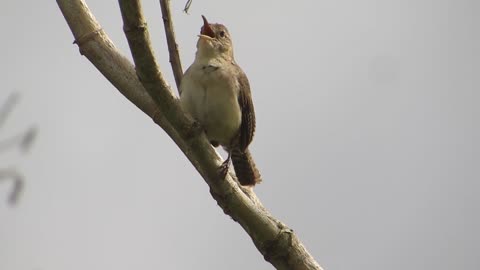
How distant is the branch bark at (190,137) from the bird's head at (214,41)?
1345 millimetres

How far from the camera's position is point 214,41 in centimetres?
549

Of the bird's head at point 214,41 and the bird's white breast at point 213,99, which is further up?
the bird's head at point 214,41

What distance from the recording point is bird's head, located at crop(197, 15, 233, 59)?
212 inches

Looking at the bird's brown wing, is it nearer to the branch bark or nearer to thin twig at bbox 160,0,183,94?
thin twig at bbox 160,0,183,94

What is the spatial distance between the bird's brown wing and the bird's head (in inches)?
13.2

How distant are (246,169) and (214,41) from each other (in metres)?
1.13

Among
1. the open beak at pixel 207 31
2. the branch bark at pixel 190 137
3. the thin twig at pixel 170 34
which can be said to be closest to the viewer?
the branch bark at pixel 190 137

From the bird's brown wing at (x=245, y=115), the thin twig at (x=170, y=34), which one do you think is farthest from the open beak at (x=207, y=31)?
the thin twig at (x=170, y=34)

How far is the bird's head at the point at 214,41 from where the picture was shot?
5.38 metres

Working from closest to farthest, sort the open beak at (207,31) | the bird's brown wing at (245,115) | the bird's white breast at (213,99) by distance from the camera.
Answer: the bird's white breast at (213,99) → the bird's brown wing at (245,115) → the open beak at (207,31)

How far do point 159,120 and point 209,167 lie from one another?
67cm

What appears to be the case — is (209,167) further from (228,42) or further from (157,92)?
(228,42)

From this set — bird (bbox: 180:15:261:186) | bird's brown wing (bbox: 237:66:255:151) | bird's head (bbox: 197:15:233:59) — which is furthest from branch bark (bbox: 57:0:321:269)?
bird's head (bbox: 197:15:233:59)

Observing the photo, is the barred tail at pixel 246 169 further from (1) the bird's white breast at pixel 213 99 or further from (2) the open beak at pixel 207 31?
(2) the open beak at pixel 207 31
